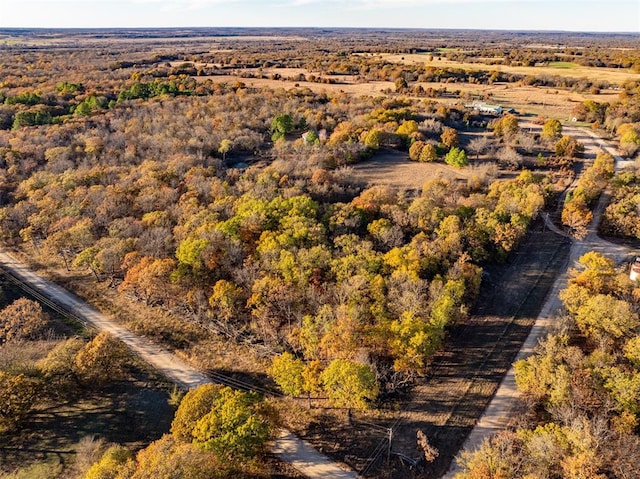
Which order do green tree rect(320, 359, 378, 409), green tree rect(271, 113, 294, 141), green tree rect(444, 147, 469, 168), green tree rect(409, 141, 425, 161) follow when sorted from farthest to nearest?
1. green tree rect(271, 113, 294, 141)
2. green tree rect(409, 141, 425, 161)
3. green tree rect(444, 147, 469, 168)
4. green tree rect(320, 359, 378, 409)

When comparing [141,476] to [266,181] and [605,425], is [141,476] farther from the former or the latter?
[266,181]

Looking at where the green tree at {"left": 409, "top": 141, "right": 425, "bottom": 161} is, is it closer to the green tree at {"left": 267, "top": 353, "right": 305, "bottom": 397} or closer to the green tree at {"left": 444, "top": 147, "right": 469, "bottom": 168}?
the green tree at {"left": 444, "top": 147, "right": 469, "bottom": 168}

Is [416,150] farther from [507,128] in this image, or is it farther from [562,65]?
[562,65]

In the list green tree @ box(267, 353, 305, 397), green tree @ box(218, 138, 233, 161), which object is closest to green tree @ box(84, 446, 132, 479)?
green tree @ box(267, 353, 305, 397)

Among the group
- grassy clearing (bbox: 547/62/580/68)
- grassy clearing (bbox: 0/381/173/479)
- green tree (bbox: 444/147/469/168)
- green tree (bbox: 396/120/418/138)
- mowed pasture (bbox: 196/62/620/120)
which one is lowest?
grassy clearing (bbox: 0/381/173/479)

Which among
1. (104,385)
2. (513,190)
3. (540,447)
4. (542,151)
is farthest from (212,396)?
(542,151)

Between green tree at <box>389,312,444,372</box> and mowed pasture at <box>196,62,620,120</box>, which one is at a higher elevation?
mowed pasture at <box>196,62,620,120</box>

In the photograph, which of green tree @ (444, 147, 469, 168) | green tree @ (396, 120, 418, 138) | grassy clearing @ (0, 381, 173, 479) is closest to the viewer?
grassy clearing @ (0, 381, 173, 479)

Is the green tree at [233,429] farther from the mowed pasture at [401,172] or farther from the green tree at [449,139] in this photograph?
the green tree at [449,139]

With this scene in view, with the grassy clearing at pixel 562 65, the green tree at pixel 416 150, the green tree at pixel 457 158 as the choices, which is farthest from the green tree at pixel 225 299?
the grassy clearing at pixel 562 65
